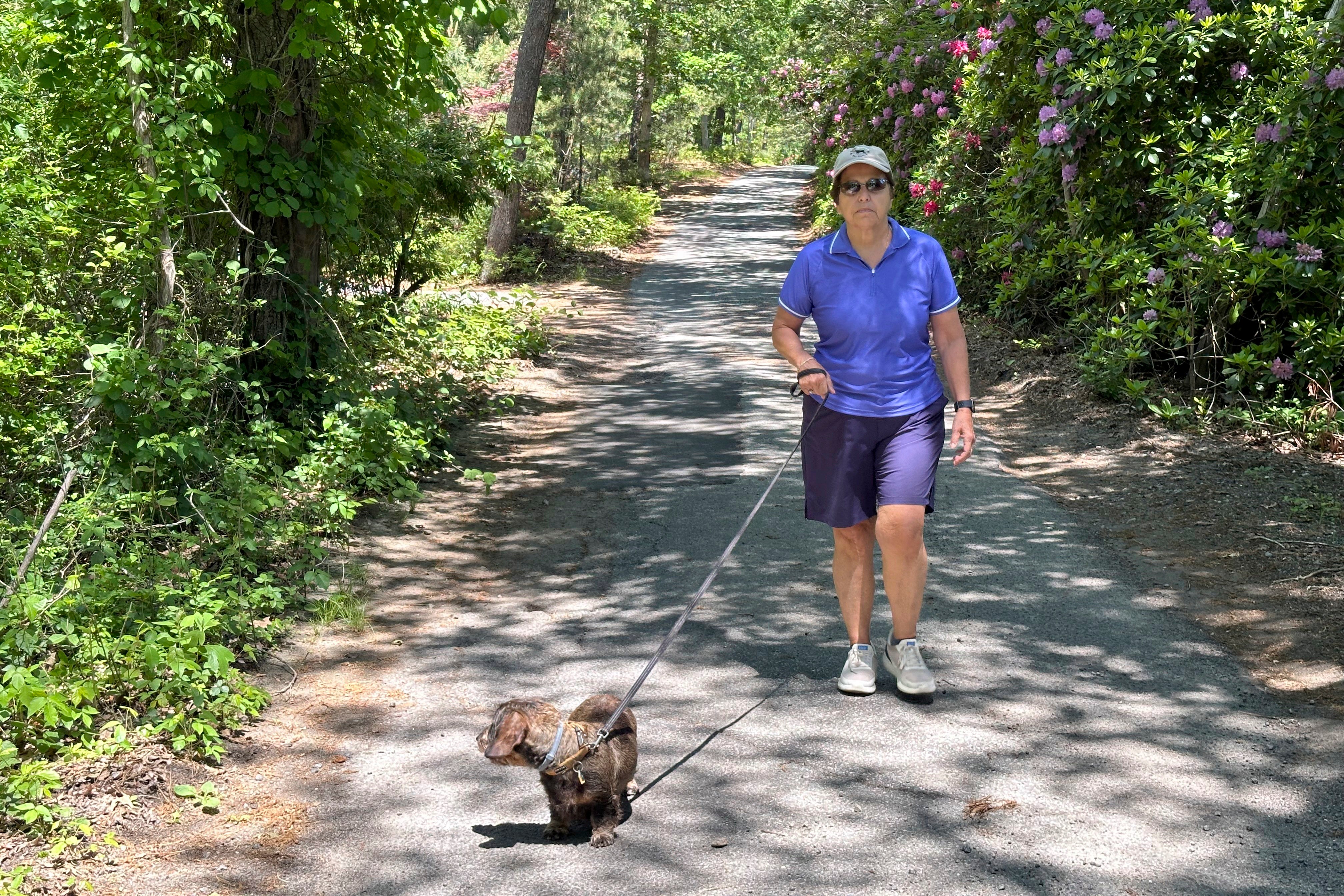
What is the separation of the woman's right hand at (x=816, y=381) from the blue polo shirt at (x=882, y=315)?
0.46 ft

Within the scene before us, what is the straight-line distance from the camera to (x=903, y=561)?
456cm

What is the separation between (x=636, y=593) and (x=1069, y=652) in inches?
84.4

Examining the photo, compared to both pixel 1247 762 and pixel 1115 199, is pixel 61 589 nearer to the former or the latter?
pixel 1247 762

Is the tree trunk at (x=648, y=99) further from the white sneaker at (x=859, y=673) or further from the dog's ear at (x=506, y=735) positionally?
the dog's ear at (x=506, y=735)

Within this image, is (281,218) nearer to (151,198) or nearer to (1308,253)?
(151,198)

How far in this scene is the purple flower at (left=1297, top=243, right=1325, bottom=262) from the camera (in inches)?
327

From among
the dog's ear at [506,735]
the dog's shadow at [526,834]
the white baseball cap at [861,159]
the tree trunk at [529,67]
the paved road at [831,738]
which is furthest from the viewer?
the tree trunk at [529,67]

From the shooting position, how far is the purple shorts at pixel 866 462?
4.48 m

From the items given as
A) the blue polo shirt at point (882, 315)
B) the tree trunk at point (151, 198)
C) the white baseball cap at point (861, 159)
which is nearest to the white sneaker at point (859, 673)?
the blue polo shirt at point (882, 315)

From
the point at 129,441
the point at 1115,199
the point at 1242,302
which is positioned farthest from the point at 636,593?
the point at 1115,199

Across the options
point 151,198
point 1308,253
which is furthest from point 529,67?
point 151,198

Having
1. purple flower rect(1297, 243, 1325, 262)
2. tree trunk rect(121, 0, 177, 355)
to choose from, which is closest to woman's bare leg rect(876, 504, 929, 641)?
tree trunk rect(121, 0, 177, 355)

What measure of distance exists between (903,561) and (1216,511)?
344 centimetres

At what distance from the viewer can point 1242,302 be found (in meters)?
8.76
